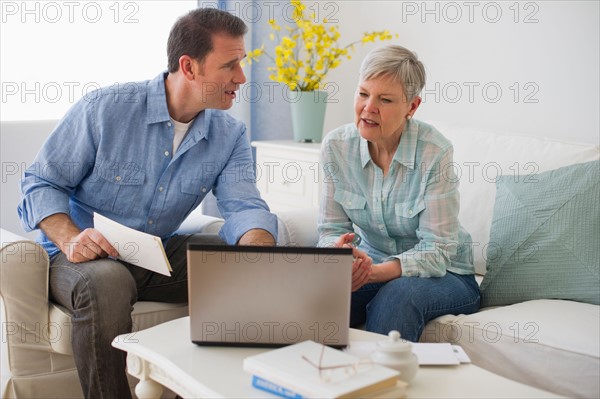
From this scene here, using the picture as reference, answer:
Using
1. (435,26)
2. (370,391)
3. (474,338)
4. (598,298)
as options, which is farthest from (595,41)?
(370,391)

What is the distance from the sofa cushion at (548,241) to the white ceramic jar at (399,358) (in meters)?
0.84

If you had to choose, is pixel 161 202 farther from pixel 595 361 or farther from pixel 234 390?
pixel 595 361

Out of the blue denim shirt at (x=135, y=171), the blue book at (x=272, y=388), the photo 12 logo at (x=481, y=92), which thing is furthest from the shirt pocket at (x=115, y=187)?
the photo 12 logo at (x=481, y=92)

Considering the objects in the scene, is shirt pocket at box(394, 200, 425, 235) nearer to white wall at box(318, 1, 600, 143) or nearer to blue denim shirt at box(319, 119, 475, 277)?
blue denim shirt at box(319, 119, 475, 277)

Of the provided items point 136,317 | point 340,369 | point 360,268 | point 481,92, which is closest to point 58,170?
point 136,317

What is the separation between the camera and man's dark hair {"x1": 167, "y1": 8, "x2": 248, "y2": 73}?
2.24m

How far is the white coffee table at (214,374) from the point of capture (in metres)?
1.42

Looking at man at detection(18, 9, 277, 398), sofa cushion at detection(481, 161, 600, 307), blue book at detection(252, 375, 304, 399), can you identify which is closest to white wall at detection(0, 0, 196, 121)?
man at detection(18, 9, 277, 398)

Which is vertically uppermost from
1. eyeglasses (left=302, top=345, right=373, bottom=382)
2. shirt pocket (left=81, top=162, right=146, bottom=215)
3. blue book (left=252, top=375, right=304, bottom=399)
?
shirt pocket (left=81, top=162, right=146, bottom=215)

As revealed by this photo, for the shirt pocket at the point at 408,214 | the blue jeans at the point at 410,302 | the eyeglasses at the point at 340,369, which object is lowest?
the blue jeans at the point at 410,302

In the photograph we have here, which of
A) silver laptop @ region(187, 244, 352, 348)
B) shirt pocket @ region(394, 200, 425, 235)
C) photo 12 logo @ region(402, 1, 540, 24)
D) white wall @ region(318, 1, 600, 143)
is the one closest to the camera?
silver laptop @ region(187, 244, 352, 348)

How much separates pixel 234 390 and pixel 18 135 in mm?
1461

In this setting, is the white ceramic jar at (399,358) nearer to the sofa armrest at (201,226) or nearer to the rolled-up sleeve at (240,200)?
the rolled-up sleeve at (240,200)

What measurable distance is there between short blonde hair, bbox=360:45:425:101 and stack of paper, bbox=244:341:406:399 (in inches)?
35.7
